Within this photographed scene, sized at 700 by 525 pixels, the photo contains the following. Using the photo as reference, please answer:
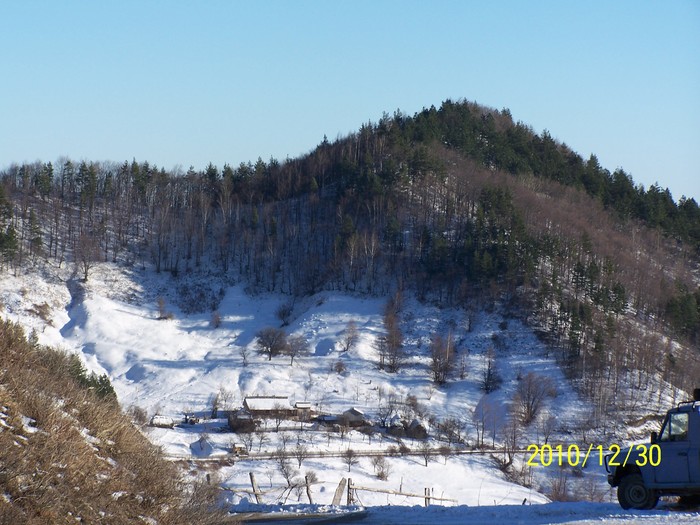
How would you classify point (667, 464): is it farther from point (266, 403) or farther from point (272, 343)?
point (272, 343)

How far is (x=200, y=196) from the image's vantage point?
114m

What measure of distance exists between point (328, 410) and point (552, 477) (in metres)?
19.6

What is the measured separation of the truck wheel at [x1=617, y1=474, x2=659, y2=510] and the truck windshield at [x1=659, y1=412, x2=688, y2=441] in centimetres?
111

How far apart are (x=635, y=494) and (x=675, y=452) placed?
54.9 inches

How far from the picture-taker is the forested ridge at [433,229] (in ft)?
247

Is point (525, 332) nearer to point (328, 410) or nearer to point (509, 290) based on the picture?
point (509, 290)

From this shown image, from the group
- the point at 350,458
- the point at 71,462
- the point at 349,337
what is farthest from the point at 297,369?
the point at 71,462

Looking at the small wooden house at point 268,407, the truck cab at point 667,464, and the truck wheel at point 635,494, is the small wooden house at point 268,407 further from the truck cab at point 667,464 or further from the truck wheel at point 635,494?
the truck cab at point 667,464

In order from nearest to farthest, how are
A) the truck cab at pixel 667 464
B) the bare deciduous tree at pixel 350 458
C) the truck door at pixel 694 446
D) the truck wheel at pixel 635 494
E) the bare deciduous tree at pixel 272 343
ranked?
1. the truck door at pixel 694 446
2. the truck cab at pixel 667 464
3. the truck wheel at pixel 635 494
4. the bare deciduous tree at pixel 350 458
5. the bare deciduous tree at pixel 272 343

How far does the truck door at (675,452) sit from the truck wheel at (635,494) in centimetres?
43

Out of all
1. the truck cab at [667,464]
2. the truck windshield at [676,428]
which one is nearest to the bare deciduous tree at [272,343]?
the truck cab at [667,464]

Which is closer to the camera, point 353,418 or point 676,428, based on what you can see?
point 676,428

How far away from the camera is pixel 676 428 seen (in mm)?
16016

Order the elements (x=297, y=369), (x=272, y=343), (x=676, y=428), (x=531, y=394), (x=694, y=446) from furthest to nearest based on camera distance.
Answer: (x=272, y=343), (x=297, y=369), (x=531, y=394), (x=676, y=428), (x=694, y=446)
